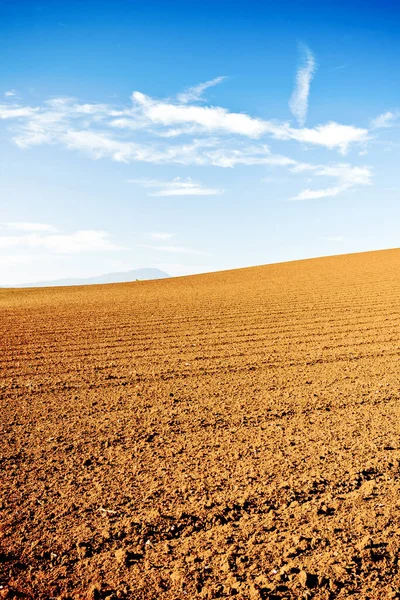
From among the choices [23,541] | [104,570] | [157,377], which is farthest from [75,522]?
[157,377]

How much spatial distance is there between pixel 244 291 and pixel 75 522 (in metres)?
21.3

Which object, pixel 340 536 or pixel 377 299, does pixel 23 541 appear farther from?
pixel 377 299

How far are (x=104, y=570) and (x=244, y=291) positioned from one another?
71.7 feet

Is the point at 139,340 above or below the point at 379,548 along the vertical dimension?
above

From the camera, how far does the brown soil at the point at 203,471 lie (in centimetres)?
330

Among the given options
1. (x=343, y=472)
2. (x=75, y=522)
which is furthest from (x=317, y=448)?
(x=75, y=522)

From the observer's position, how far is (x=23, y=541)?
3.72m

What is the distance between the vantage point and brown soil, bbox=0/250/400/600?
10.8 feet

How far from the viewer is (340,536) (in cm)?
361

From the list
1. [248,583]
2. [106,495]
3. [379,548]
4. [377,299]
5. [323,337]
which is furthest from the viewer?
[377,299]

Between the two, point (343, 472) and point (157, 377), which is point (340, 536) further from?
point (157, 377)

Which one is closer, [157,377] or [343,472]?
[343,472]

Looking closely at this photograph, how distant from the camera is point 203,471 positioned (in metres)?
4.76

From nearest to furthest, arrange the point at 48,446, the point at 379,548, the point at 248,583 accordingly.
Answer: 1. the point at 248,583
2. the point at 379,548
3. the point at 48,446
